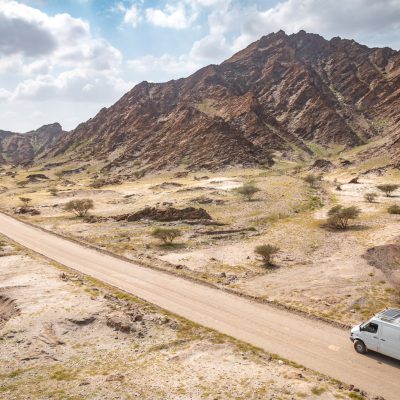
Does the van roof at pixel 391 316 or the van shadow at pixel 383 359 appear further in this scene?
the van roof at pixel 391 316

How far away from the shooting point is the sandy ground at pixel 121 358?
18.2 meters

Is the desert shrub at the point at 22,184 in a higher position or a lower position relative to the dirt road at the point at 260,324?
higher

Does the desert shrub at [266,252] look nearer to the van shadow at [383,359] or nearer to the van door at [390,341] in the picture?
the van shadow at [383,359]

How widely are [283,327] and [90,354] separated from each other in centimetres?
1173

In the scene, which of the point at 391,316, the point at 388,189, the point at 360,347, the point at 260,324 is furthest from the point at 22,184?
the point at 391,316

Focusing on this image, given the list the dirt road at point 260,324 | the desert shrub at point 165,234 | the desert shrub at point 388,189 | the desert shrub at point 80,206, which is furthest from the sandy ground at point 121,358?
the desert shrub at point 388,189

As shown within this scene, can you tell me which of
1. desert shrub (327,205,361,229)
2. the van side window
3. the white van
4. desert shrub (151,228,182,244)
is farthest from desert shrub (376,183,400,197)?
the van side window

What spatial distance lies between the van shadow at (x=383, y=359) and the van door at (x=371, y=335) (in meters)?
0.53

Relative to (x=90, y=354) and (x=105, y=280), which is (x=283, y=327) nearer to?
(x=90, y=354)

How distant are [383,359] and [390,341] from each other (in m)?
1.31

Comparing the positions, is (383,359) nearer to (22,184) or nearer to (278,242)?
(278,242)

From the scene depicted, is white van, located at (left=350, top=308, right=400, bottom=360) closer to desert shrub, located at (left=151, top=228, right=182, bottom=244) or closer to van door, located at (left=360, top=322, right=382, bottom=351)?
van door, located at (left=360, top=322, right=382, bottom=351)

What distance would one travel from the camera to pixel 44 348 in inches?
907

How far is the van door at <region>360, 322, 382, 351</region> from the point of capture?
68.7 feet
